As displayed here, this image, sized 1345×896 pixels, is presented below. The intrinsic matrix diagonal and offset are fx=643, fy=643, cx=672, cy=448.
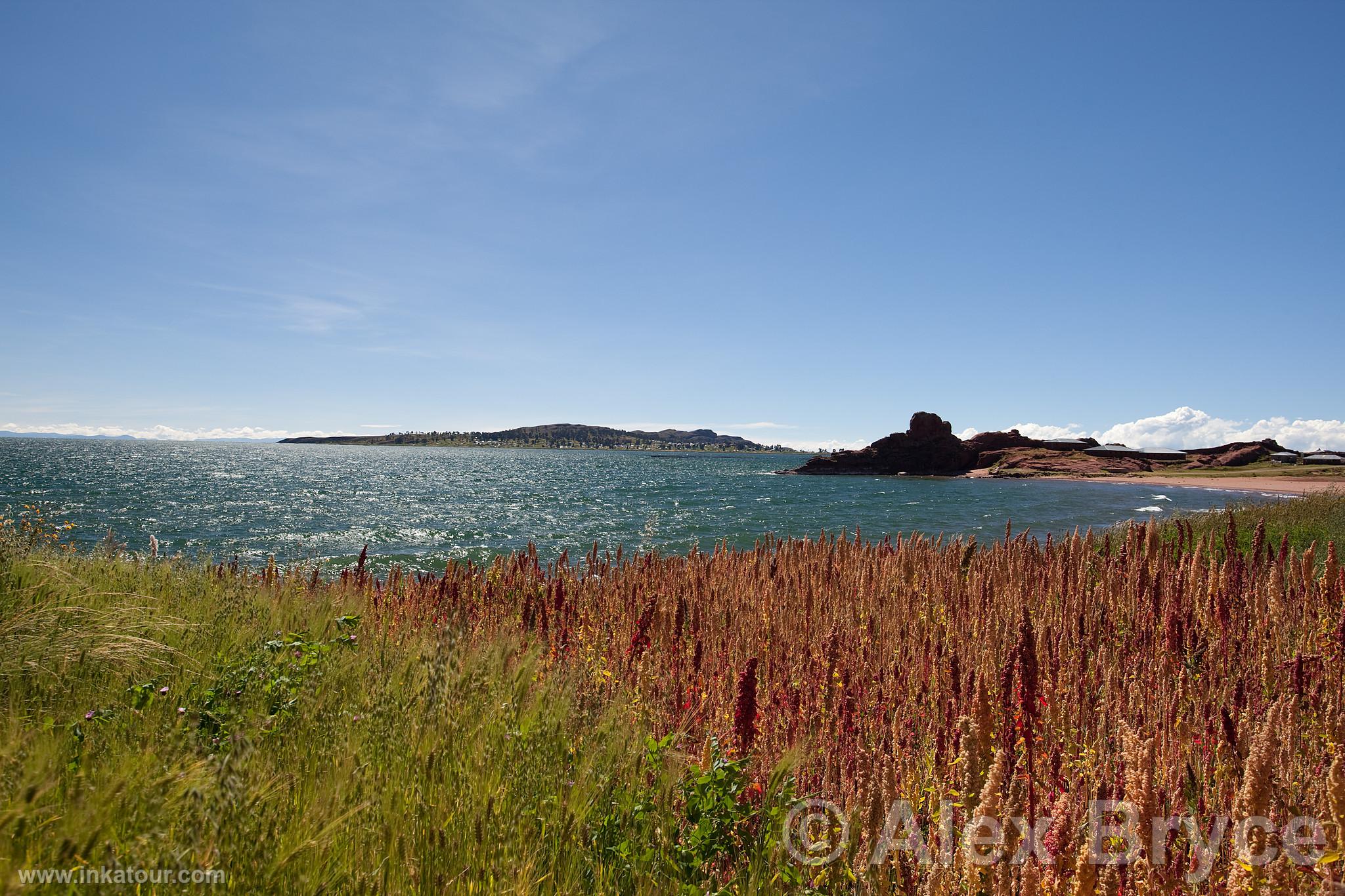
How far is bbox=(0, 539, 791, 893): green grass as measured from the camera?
178 centimetres

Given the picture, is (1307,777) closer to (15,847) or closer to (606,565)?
(15,847)

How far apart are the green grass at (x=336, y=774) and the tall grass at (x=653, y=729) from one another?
2 cm

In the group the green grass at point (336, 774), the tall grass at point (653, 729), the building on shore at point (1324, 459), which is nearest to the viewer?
the green grass at point (336, 774)

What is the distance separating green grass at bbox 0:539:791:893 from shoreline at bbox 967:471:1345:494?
46340mm

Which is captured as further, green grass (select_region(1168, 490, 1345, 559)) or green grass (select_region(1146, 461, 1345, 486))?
green grass (select_region(1146, 461, 1345, 486))

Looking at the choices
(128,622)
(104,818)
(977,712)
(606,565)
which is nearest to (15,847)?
(104,818)

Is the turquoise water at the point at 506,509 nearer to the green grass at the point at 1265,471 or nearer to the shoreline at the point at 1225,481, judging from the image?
the shoreline at the point at 1225,481

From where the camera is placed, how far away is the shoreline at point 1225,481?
1818 inches

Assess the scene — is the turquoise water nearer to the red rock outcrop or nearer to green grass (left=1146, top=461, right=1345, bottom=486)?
green grass (left=1146, top=461, right=1345, bottom=486)

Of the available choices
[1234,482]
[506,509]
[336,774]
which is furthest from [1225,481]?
[336,774]

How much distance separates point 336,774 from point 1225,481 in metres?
79.0

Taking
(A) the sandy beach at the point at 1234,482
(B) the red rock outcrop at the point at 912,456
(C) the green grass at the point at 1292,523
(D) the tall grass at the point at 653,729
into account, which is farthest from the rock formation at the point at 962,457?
(D) the tall grass at the point at 653,729

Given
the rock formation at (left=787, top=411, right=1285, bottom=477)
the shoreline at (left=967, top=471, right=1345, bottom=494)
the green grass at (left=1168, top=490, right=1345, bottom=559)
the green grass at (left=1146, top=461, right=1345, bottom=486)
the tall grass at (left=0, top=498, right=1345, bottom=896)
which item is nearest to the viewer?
the tall grass at (left=0, top=498, right=1345, bottom=896)

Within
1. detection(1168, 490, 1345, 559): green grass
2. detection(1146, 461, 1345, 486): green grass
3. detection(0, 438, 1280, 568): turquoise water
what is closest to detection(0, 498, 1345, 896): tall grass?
detection(0, 438, 1280, 568): turquoise water
